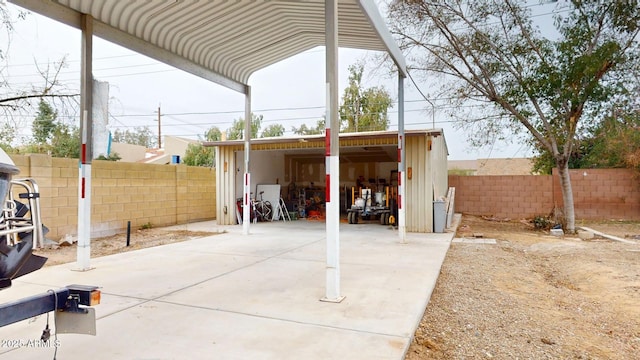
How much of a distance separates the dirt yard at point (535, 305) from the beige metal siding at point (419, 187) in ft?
5.69

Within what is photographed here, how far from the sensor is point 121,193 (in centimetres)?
937

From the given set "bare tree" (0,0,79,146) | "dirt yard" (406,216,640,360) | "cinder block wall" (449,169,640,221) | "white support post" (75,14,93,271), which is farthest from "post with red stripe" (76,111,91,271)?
Result: "cinder block wall" (449,169,640,221)

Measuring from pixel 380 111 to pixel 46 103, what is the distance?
62.1ft

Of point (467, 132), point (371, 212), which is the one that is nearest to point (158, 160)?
point (371, 212)

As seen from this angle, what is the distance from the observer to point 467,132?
1163 centimetres

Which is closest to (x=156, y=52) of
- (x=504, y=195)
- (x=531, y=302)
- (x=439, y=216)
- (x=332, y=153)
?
(x=332, y=153)

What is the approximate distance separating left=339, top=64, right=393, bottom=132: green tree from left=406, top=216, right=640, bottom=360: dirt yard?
16661mm

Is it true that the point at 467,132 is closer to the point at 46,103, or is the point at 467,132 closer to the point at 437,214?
the point at 437,214

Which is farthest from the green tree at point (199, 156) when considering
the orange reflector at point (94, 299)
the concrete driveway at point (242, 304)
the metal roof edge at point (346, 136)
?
the orange reflector at point (94, 299)

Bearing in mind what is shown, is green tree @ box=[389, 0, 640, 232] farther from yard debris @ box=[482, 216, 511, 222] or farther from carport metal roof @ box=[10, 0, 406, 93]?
carport metal roof @ box=[10, 0, 406, 93]

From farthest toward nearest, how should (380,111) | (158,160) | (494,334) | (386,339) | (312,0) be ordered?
(158,160) < (380,111) < (312,0) < (494,334) < (386,339)

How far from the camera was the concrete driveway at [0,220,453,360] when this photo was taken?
2.70 meters

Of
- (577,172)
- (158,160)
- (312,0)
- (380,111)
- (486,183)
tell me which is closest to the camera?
(312,0)

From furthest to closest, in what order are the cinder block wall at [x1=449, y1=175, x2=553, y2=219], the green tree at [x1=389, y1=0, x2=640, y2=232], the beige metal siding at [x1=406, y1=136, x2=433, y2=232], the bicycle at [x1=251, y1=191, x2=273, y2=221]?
the cinder block wall at [x1=449, y1=175, x2=553, y2=219] → the bicycle at [x1=251, y1=191, x2=273, y2=221] → the beige metal siding at [x1=406, y1=136, x2=433, y2=232] → the green tree at [x1=389, y1=0, x2=640, y2=232]
